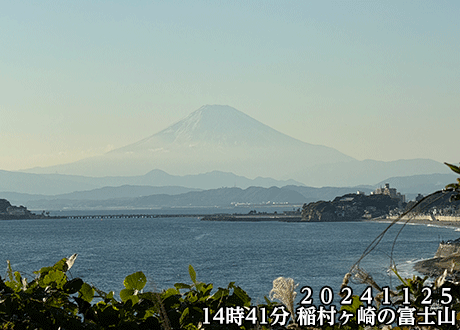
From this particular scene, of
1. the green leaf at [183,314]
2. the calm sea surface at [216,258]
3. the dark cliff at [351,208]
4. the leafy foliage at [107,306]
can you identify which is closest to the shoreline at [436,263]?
the leafy foliage at [107,306]

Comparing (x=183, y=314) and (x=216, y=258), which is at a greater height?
(x=183, y=314)

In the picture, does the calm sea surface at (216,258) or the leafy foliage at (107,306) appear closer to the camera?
the leafy foliage at (107,306)

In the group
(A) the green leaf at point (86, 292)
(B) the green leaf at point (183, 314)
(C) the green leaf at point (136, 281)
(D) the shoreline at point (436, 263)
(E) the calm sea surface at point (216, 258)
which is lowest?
(E) the calm sea surface at point (216, 258)

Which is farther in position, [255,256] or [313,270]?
[255,256]

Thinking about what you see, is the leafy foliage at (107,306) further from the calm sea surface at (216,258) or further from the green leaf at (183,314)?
the calm sea surface at (216,258)

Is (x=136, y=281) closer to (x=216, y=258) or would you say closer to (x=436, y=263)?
(x=436, y=263)

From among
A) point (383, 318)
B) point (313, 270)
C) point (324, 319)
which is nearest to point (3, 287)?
point (324, 319)

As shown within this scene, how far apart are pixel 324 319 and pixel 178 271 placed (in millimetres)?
55271

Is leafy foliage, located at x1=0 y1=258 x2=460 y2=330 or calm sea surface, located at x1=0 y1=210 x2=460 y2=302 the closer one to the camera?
leafy foliage, located at x1=0 y1=258 x2=460 y2=330

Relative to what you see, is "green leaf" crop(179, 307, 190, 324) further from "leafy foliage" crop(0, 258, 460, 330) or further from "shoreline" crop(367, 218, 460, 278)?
"shoreline" crop(367, 218, 460, 278)

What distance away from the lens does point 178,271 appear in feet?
186

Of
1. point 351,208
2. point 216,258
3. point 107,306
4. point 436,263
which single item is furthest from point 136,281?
point 351,208

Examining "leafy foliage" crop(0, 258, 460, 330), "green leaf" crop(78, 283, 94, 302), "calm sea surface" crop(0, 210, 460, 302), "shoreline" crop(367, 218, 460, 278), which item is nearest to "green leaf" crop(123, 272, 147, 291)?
"leafy foliage" crop(0, 258, 460, 330)

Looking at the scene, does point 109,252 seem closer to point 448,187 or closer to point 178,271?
point 178,271
